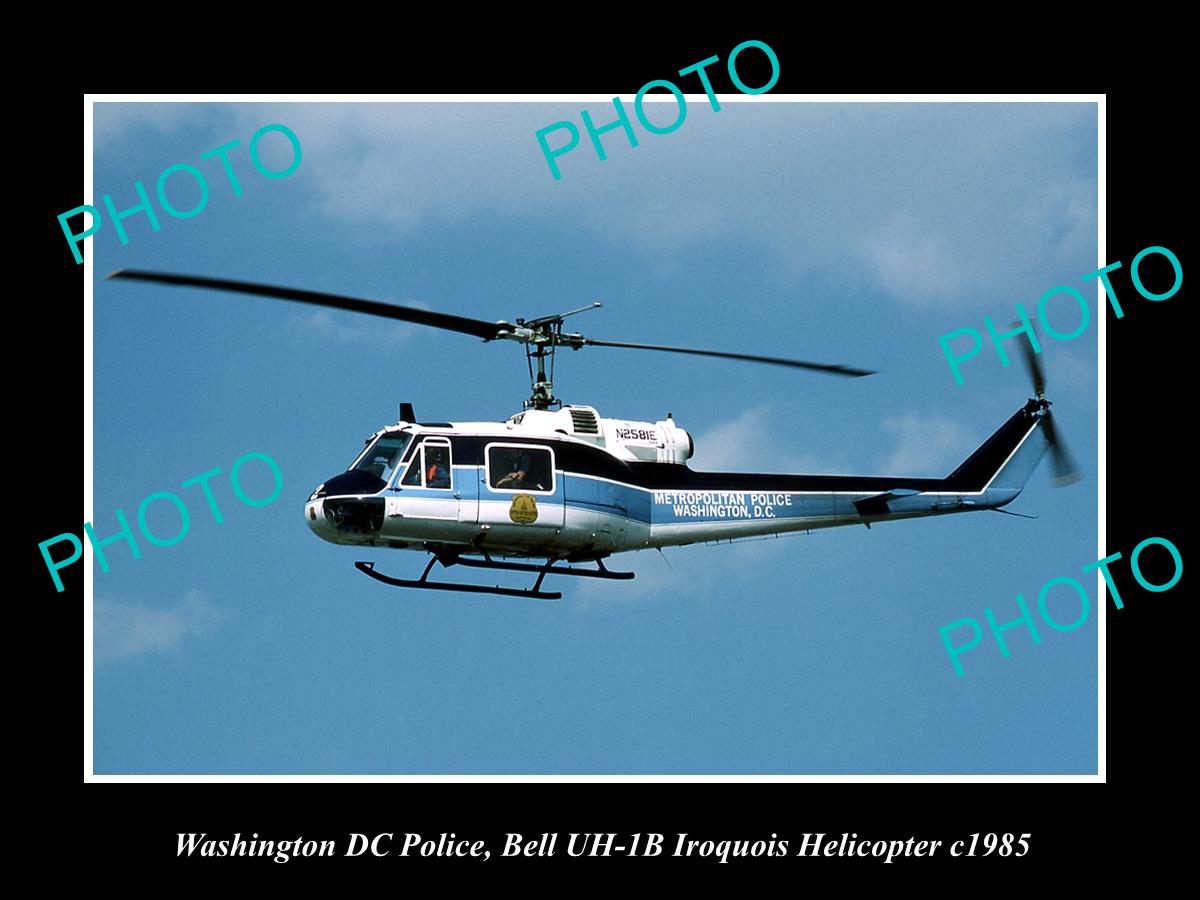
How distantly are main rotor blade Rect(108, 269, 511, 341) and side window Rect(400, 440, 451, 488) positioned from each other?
4.55ft

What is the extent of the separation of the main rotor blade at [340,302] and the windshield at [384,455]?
1.40 m

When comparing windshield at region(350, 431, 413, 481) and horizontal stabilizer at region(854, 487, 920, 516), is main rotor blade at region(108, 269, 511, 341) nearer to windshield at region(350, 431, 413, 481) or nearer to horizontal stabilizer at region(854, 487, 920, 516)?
windshield at region(350, 431, 413, 481)

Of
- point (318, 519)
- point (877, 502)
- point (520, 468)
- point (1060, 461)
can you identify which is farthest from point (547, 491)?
point (1060, 461)

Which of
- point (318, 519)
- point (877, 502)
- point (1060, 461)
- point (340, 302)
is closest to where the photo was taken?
point (340, 302)

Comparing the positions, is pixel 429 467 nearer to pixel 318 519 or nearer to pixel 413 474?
pixel 413 474

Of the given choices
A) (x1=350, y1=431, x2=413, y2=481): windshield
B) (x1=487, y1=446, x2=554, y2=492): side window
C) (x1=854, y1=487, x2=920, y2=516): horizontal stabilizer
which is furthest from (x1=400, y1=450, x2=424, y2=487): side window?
(x1=854, y1=487, x2=920, y2=516): horizontal stabilizer

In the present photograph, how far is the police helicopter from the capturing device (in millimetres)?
21062

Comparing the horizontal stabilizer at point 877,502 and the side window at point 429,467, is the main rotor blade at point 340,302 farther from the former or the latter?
the horizontal stabilizer at point 877,502

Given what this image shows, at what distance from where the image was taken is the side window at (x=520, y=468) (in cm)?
2150

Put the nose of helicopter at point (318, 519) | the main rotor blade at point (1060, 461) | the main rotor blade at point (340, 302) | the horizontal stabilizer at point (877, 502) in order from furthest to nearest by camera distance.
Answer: the main rotor blade at point (1060, 461)
the horizontal stabilizer at point (877, 502)
the nose of helicopter at point (318, 519)
the main rotor blade at point (340, 302)

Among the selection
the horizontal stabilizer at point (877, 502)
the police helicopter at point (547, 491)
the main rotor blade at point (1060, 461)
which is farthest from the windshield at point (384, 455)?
the main rotor blade at point (1060, 461)

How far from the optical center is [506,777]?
17.8m

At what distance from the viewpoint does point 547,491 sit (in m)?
21.7

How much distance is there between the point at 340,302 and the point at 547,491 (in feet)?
11.9
